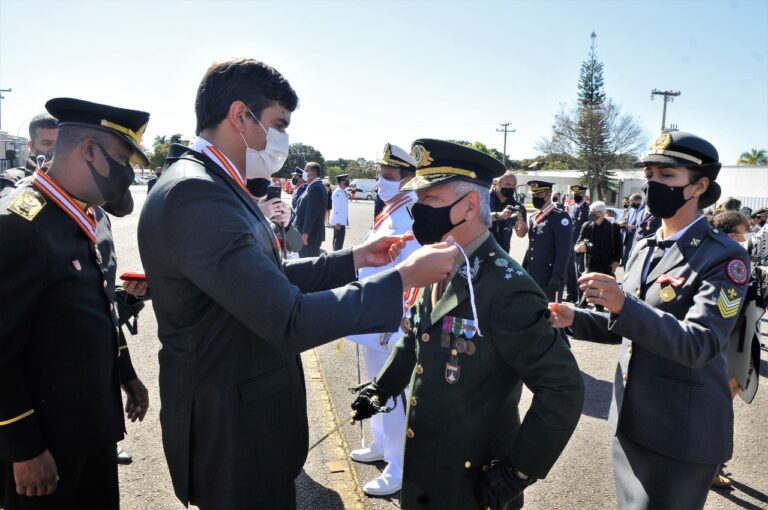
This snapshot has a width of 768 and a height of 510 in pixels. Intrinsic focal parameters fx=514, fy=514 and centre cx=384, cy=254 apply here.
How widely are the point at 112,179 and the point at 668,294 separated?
8.92 feet

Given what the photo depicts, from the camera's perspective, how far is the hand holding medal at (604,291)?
6.76ft

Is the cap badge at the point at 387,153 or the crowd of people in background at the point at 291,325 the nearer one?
the crowd of people in background at the point at 291,325

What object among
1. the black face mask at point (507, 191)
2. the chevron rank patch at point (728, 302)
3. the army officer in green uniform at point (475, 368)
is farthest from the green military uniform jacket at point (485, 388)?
the black face mask at point (507, 191)

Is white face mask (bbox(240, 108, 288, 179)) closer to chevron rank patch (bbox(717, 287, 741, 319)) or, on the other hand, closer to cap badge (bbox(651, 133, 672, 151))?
cap badge (bbox(651, 133, 672, 151))

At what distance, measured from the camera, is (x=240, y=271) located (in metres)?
1.56

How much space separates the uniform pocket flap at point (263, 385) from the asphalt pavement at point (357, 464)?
2.02 m

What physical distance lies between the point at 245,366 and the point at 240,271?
449 mm

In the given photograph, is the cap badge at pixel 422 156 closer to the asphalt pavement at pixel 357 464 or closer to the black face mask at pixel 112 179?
the black face mask at pixel 112 179

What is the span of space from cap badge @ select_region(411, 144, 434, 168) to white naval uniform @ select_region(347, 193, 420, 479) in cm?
123

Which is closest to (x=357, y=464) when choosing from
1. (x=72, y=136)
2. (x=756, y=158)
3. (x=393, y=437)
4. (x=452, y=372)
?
(x=393, y=437)

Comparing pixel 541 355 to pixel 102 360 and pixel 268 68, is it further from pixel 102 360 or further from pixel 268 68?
pixel 102 360

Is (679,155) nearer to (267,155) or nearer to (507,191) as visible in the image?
(267,155)

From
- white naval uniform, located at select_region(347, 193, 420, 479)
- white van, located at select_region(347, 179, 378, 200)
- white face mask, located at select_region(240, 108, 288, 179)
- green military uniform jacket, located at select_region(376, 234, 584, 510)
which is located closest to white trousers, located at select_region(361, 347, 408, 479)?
white naval uniform, located at select_region(347, 193, 420, 479)

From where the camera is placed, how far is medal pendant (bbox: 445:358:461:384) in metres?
2.13
